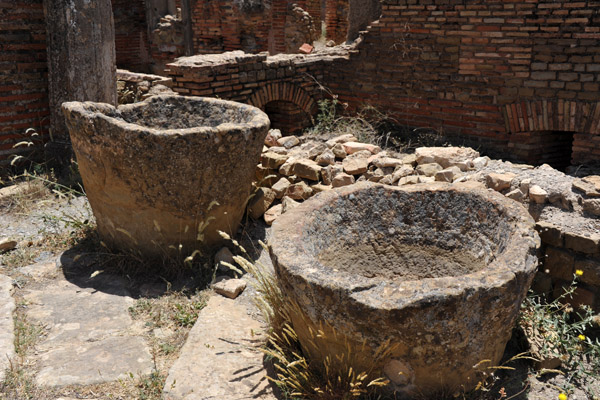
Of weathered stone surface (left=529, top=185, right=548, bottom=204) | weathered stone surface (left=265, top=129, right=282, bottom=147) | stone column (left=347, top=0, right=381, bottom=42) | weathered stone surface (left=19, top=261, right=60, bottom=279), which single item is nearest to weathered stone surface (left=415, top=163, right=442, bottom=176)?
weathered stone surface (left=529, top=185, right=548, bottom=204)

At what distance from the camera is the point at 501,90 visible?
618cm

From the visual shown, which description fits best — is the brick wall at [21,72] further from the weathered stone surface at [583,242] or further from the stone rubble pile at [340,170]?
the weathered stone surface at [583,242]

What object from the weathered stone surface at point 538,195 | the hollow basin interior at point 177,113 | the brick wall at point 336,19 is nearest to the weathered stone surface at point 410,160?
the weathered stone surface at point 538,195

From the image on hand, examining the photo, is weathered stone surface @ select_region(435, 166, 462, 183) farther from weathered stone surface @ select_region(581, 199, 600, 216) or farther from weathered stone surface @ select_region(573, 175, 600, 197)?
weathered stone surface @ select_region(581, 199, 600, 216)

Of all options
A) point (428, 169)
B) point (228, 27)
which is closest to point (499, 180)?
point (428, 169)

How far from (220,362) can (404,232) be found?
138 cm

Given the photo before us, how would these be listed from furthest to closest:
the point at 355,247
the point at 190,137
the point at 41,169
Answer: the point at 41,169
the point at 190,137
the point at 355,247

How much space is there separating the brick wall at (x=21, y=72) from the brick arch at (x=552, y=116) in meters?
5.27

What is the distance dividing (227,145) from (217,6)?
7.44m

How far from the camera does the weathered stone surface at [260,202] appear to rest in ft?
15.2

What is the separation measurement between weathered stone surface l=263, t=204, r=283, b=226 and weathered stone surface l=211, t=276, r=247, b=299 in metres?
0.92

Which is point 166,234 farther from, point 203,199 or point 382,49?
point 382,49

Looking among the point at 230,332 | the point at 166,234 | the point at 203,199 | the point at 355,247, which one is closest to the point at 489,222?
the point at 355,247

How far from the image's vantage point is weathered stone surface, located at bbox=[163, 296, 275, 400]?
8.79ft
